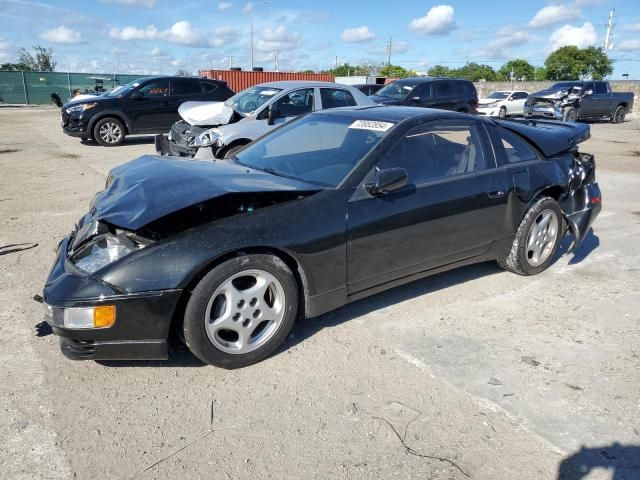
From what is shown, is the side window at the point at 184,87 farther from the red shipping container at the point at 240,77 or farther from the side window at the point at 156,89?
the red shipping container at the point at 240,77

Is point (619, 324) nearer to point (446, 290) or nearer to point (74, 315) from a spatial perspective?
point (446, 290)

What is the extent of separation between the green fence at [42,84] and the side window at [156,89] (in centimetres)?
1942

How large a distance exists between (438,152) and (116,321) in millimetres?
2571

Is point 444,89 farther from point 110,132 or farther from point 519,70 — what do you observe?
point 519,70

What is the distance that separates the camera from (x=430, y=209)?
3650 mm

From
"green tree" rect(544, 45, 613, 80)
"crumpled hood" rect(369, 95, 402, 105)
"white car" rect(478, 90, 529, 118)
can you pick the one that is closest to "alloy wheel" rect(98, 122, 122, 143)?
"crumpled hood" rect(369, 95, 402, 105)

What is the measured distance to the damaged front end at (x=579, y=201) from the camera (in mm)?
4762

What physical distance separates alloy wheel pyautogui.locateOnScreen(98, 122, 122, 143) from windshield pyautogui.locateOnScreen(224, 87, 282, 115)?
431 cm

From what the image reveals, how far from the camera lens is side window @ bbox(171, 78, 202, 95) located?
43.6 feet

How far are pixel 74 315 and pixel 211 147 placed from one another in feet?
19.0

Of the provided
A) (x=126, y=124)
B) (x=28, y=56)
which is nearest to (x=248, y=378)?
(x=126, y=124)

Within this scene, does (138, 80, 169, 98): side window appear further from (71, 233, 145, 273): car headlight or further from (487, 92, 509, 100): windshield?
(487, 92, 509, 100): windshield

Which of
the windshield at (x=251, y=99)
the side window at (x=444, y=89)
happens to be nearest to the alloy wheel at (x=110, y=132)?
the windshield at (x=251, y=99)

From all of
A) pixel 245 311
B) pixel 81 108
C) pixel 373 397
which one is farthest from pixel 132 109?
pixel 373 397
